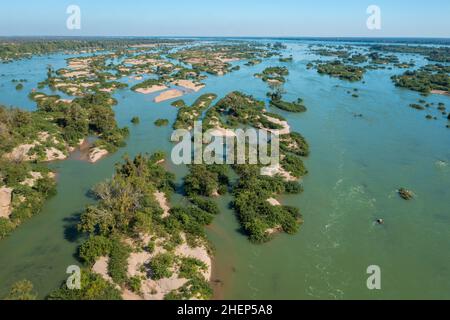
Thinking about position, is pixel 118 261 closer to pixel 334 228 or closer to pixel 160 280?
pixel 160 280

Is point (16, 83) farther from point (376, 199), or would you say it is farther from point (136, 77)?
point (376, 199)

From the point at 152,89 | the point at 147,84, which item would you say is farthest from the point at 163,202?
the point at 147,84

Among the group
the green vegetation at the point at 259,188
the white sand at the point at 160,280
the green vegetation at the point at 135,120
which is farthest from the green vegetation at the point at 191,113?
the white sand at the point at 160,280

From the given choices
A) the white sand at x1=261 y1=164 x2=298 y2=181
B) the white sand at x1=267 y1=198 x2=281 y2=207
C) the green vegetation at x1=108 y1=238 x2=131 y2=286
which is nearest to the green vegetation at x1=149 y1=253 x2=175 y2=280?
the green vegetation at x1=108 y1=238 x2=131 y2=286

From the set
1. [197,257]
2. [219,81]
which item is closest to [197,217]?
[197,257]

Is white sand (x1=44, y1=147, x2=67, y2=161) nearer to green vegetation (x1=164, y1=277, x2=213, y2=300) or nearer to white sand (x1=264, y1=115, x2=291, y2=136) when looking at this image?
green vegetation (x1=164, y1=277, x2=213, y2=300)

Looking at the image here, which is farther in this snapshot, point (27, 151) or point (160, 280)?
point (27, 151)

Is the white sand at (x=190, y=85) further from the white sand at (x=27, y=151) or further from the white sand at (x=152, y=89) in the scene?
the white sand at (x=27, y=151)

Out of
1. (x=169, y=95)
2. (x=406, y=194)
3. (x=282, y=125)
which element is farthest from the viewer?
(x=169, y=95)
